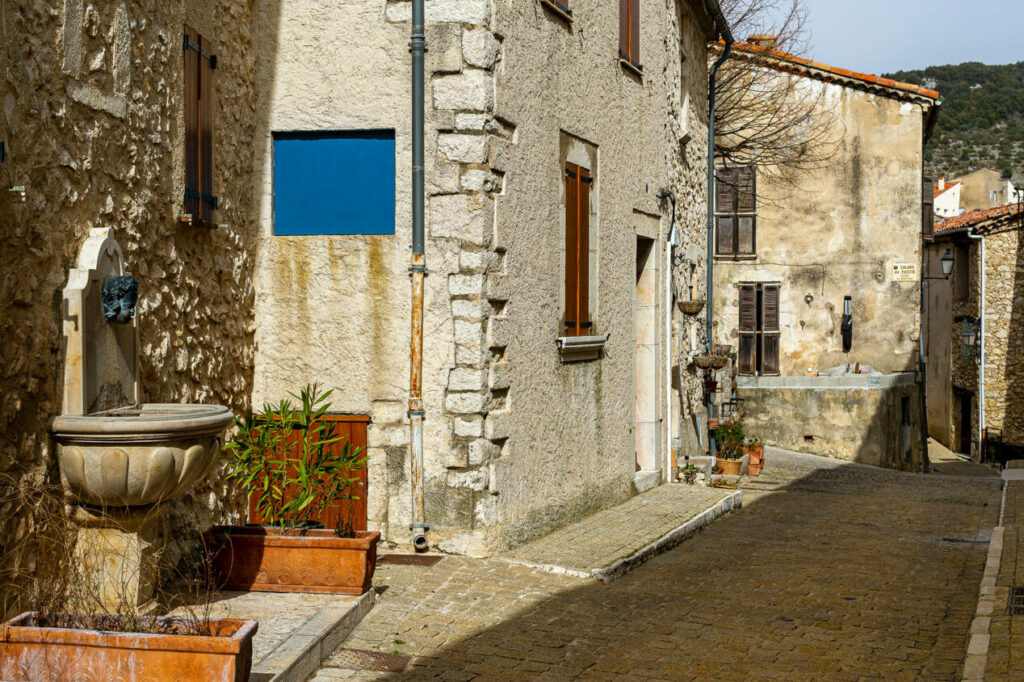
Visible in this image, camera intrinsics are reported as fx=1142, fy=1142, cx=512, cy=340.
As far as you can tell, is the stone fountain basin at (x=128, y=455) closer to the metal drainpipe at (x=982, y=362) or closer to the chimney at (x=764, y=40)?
the chimney at (x=764, y=40)

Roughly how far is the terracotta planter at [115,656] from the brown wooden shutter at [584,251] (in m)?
5.65

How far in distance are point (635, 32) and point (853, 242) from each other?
36.0ft

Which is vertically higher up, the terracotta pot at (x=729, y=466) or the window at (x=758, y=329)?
the window at (x=758, y=329)

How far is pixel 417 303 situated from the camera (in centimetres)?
764

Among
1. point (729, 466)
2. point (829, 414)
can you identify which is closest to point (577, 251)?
point (729, 466)

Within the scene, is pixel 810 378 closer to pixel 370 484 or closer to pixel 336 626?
pixel 370 484

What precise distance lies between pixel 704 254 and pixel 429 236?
8793mm

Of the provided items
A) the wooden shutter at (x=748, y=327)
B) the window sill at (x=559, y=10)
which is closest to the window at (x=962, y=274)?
the wooden shutter at (x=748, y=327)

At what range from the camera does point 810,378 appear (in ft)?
65.1

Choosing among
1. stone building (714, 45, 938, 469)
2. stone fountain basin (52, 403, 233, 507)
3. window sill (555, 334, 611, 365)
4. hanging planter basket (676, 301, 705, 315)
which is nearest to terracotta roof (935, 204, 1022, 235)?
stone building (714, 45, 938, 469)

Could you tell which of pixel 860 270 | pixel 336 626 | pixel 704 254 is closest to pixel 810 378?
pixel 860 270

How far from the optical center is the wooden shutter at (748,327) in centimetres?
2112

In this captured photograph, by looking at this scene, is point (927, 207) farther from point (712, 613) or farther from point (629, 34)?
point (712, 613)

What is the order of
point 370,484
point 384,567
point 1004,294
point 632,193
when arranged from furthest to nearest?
point 1004,294 → point 632,193 → point 370,484 → point 384,567
